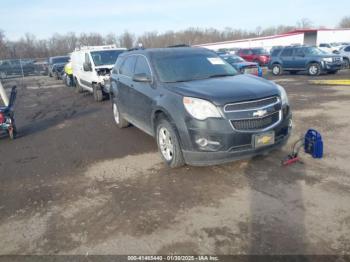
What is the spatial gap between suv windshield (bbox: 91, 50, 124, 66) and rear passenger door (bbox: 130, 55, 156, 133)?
250 inches

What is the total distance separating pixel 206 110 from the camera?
14.1 ft

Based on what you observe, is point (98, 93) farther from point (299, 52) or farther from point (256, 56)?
point (256, 56)

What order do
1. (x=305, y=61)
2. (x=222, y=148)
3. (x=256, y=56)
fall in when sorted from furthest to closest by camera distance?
(x=256, y=56) < (x=305, y=61) < (x=222, y=148)

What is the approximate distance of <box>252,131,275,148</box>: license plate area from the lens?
170 inches

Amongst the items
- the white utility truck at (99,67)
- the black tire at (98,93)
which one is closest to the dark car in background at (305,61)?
the white utility truck at (99,67)

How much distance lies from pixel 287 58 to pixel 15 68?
93.4ft

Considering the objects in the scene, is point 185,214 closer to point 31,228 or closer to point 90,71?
point 31,228

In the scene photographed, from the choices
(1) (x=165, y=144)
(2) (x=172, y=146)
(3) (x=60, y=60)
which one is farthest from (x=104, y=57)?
(3) (x=60, y=60)

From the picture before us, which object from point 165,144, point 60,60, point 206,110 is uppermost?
point 60,60

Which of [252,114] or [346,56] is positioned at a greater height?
[252,114]

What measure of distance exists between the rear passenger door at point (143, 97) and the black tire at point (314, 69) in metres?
15.0

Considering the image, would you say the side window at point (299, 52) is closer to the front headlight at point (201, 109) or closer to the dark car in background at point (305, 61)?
the dark car in background at point (305, 61)

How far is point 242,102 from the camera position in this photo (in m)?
4.31

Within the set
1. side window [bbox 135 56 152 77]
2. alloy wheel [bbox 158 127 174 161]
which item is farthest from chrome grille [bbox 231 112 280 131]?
side window [bbox 135 56 152 77]
